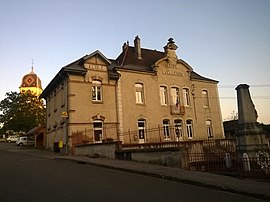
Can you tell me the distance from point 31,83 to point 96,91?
61.9m

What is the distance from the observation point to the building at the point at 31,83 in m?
79.3

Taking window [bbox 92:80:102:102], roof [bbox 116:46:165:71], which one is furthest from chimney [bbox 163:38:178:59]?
window [bbox 92:80:102:102]

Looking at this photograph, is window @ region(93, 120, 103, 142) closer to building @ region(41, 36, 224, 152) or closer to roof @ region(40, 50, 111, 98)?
building @ region(41, 36, 224, 152)

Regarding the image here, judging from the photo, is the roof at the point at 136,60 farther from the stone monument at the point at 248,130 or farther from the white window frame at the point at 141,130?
the stone monument at the point at 248,130

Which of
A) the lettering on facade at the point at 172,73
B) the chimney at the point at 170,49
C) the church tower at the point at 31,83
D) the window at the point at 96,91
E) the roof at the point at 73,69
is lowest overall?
the window at the point at 96,91

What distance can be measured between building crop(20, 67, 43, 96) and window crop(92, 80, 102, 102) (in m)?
59.1

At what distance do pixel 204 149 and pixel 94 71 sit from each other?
41.3 feet

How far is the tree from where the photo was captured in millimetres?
57156

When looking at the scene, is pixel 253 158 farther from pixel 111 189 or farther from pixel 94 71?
pixel 94 71

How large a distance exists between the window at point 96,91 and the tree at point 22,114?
1424 inches

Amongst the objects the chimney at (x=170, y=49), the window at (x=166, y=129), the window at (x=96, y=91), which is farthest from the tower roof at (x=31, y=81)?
the window at (x=166, y=129)

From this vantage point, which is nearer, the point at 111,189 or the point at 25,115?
the point at 111,189

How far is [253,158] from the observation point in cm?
1212

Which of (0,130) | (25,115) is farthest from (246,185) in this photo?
(0,130)
